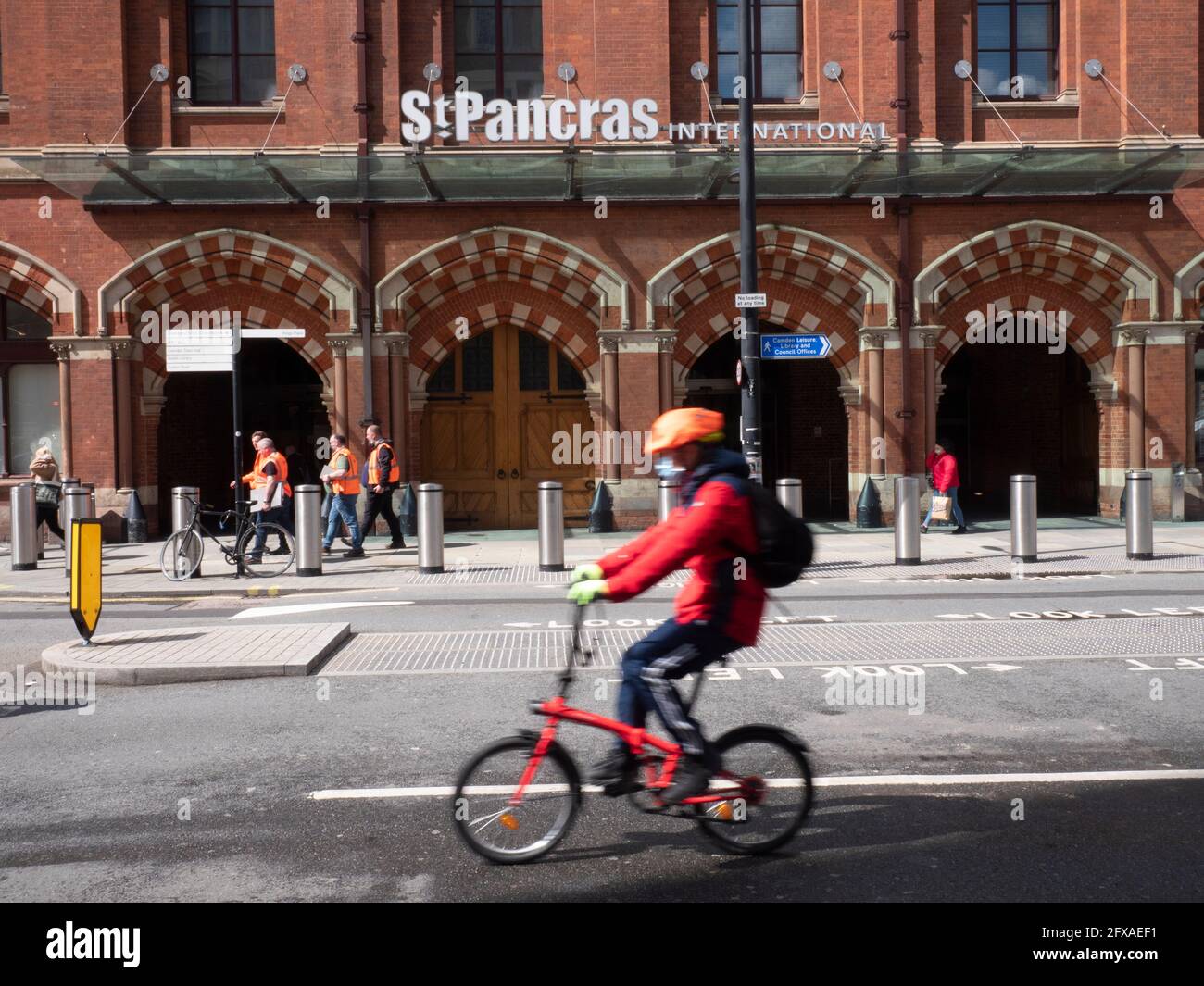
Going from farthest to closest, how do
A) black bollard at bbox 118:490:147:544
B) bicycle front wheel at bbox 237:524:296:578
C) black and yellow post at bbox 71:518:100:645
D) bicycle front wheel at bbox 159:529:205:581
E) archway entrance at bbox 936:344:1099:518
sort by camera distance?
archway entrance at bbox 936:344:1099:518
black bollard at bbox 118:490:147:544
bicycle front wheel at bbox 237:524:296:578
bicycle front wheel at bbox 159:529:205:581
black and yellow post at bbox 71:518:100:645

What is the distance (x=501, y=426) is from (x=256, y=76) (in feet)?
24.1

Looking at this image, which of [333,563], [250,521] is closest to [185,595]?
[250,521]

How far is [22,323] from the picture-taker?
20641 millimetres

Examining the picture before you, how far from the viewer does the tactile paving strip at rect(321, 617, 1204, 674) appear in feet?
28.9

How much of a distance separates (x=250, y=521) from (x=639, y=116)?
9.64m

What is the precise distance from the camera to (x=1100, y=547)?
1697 centimetres

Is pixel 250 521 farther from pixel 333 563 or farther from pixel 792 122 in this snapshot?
pixel 792 122

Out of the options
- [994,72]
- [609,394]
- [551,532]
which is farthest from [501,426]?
[994,72]

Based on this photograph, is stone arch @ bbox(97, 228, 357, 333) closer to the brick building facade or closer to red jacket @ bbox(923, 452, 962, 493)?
the brick building facade

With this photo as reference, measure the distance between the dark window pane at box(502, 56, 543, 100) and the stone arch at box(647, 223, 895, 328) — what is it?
3.86 meters

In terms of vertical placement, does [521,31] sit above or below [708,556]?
above

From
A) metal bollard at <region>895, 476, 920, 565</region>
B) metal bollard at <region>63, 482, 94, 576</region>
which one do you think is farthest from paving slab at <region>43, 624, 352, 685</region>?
metal bollard at <region>895, 476, 920, 565</region>

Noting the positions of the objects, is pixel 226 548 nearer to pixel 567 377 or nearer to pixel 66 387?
pixel 66 387

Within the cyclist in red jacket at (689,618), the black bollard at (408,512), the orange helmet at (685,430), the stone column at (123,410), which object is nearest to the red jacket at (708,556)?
the cyclist in red jacket at (689,618)
